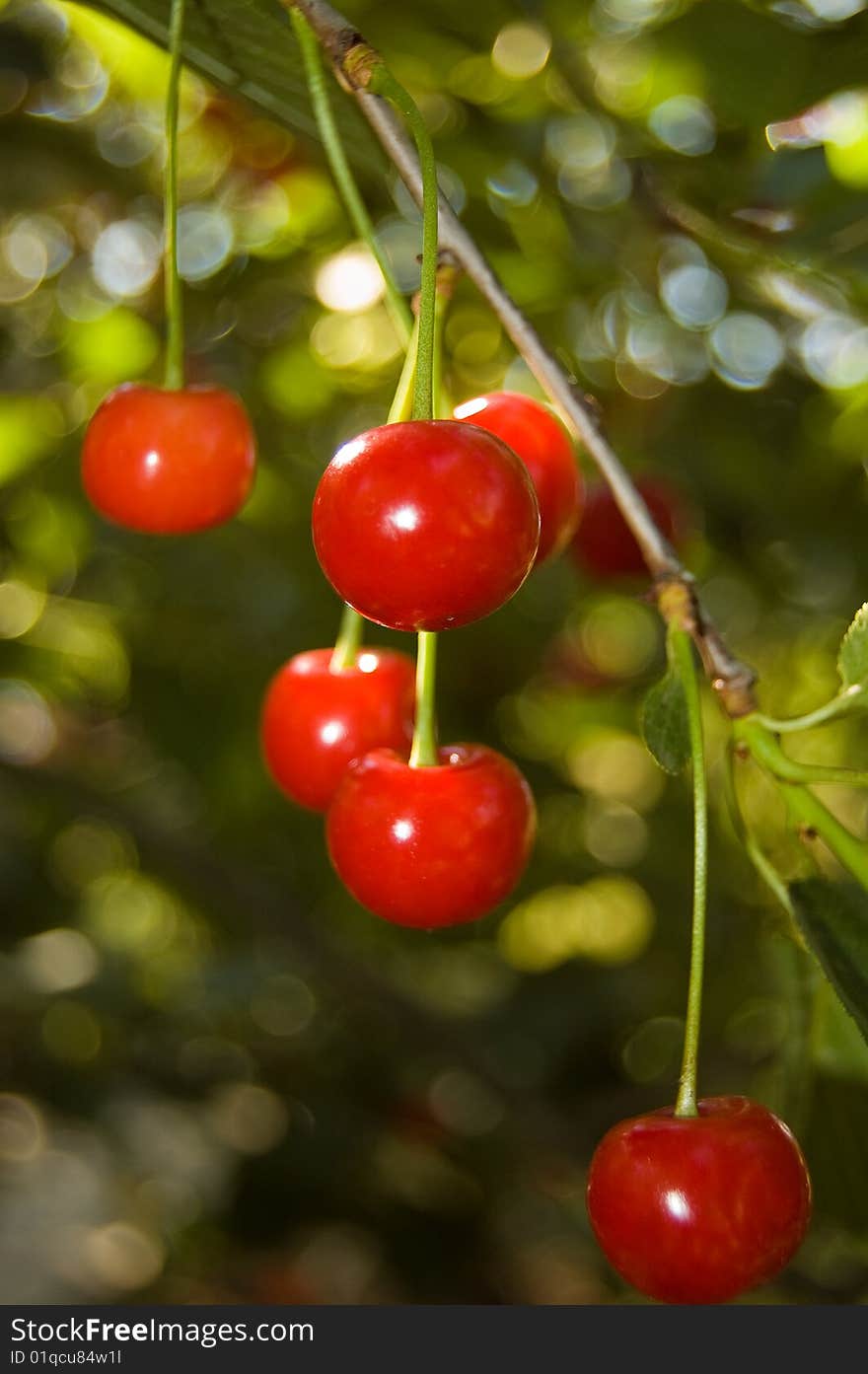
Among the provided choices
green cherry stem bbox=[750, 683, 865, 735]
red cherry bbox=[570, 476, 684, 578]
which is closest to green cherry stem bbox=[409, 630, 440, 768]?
green cherry stem bbox=[750, 683, 865, 735]

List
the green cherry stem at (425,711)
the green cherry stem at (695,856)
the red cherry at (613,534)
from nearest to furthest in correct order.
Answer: the green cherry stem at (695,856) → the green cherry stem at (425,711) → the red cherry at (613,534)

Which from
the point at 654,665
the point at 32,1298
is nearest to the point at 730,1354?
the point at 654,665

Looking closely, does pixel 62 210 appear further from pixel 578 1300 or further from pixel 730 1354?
pixel 578 1300

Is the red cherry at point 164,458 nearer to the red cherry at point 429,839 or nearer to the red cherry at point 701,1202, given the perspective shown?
the red cherry at point 429,839

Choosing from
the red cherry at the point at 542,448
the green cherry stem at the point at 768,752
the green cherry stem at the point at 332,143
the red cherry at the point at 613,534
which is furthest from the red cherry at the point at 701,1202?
the red cherry at the point at 613,534

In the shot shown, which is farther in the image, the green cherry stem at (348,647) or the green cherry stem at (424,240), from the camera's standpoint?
the green cherry stem at (348,647)
